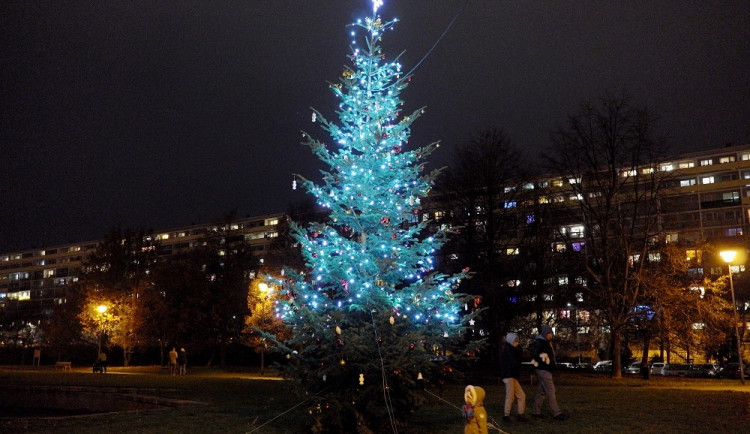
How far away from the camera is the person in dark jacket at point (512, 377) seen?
41.7ft

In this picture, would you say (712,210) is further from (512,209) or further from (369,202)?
(369,202)

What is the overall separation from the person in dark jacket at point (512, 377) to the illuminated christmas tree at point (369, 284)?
0.95 metres

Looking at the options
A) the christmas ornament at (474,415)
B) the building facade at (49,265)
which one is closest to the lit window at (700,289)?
the christmas ornament at (474,415)

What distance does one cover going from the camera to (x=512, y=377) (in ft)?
42.4

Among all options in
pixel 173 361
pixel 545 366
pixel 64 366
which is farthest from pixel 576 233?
pixel 64 366

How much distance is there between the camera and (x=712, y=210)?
97688 mm

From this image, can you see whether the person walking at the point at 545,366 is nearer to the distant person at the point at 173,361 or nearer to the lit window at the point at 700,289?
the lit window at the point at 700,289

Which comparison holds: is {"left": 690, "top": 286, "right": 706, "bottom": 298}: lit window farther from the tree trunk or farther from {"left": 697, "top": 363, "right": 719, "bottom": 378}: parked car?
{"left": 697, "top": 363, "right": 719, "bottom": 378}: parked car

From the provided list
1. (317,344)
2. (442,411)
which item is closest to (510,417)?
(442,411)

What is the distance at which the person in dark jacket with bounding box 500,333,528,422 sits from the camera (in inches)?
500

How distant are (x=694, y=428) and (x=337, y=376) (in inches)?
255

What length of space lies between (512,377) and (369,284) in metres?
3.41

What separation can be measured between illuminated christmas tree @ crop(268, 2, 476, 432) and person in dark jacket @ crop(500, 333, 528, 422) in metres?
0.95

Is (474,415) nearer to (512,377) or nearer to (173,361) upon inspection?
(512,377)
